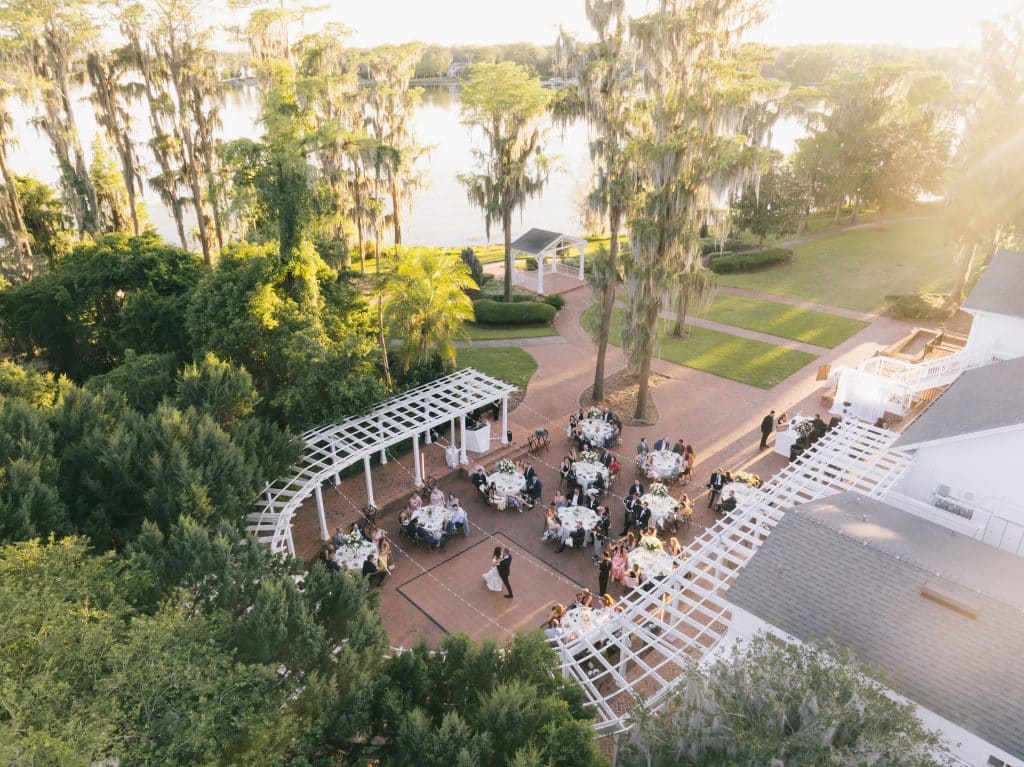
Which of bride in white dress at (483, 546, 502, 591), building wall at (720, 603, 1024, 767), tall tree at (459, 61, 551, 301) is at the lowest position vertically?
bride in white dress at (483, 546, 502, 591)

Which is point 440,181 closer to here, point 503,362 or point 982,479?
point 503,362

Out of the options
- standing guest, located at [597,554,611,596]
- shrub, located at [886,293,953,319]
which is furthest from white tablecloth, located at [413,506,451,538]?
shrub, located at [886,293,953,319]

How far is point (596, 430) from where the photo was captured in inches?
856

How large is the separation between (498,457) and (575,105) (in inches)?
487

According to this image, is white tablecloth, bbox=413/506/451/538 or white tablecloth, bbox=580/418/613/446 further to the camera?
white tablecloth, bbox=580/418/613/446

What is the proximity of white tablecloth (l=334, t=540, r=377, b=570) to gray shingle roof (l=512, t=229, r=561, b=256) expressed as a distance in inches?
1032

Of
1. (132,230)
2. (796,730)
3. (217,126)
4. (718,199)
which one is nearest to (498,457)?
(718,199)

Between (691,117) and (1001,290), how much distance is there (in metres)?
13.7

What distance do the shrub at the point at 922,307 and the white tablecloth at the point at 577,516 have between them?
85.4 feet

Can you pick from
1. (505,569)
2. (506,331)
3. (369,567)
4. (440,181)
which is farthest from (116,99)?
(440,181)

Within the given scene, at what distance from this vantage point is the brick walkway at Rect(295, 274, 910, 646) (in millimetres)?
15070

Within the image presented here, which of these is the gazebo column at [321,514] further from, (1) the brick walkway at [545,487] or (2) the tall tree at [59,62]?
(2) the tall tree at [59,62]

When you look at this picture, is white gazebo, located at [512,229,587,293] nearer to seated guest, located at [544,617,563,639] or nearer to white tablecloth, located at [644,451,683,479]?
white tablecloth, located at [644,451,683,479]

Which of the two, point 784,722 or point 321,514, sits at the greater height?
point 784,722
